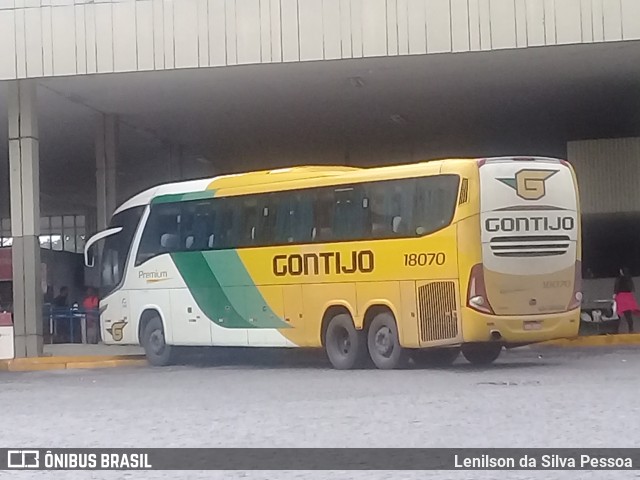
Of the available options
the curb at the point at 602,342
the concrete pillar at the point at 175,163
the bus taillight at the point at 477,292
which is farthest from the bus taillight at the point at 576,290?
the concrete pillar at the point at 175,163

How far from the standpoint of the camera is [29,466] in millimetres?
9289

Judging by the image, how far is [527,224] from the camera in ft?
57.0

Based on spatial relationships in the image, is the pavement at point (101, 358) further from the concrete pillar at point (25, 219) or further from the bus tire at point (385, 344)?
the bus tire at point (385, 344)

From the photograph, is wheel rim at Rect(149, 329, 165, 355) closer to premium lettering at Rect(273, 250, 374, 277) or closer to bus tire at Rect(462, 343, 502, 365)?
premium lettering at Rect(273, 250, 374, 277)

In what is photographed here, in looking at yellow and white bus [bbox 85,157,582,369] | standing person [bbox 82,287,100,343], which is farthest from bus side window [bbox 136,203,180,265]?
standing person [bbox 82,287,100,343]

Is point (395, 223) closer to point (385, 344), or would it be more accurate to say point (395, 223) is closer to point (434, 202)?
point (434, 202)

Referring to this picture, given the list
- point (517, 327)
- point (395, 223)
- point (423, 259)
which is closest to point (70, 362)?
point (395, 223)

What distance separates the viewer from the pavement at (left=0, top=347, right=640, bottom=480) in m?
9.84

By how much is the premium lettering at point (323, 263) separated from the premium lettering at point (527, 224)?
2181 millimetres

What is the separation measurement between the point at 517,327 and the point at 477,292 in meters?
0.92

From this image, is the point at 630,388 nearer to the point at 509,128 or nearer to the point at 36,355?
the point at 36,355

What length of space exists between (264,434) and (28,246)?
46.1ft

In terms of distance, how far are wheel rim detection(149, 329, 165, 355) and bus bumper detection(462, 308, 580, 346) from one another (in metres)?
7.15

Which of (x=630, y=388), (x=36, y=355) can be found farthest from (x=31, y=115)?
(x=630, y=388)
